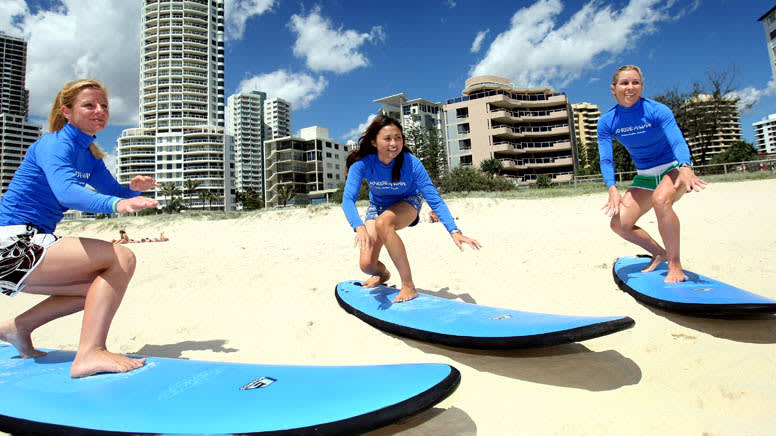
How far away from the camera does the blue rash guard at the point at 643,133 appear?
402cm

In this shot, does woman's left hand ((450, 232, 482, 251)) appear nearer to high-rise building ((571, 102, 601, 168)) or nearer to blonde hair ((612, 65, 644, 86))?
blonde hair ((612, 65, 644, 86))

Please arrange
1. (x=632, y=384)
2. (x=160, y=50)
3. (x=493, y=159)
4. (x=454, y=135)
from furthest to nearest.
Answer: (x=160, y=50) < (x=454, y=135) < (x=493, y=159) < (x=632, y=384)

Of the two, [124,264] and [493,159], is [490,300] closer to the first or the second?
[124,264]

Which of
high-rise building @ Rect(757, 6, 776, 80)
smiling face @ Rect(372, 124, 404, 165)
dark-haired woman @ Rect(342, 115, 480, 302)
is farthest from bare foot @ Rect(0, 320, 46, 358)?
high-rise building @ Rect(757, 6, 776, 80)

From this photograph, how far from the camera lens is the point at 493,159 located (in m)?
54.1

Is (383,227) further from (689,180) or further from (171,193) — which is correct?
(171,193)

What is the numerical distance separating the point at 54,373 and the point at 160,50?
113m

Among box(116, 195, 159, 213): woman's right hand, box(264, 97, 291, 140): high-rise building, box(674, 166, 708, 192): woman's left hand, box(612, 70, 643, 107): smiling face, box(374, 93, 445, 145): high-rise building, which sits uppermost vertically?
box(264, 97, 291, 140): high-rise building

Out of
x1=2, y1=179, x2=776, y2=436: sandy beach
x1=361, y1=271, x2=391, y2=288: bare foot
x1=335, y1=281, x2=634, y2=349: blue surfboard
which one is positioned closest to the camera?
x1=2, y1=179, x2=776, y2=436: sandy beach

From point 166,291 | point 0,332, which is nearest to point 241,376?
point 0,332

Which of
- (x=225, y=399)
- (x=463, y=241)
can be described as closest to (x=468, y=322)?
(x=463, y=241)

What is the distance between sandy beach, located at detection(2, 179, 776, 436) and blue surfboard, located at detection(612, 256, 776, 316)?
0.13 m

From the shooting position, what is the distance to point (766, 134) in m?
177

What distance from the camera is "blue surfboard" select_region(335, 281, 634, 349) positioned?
211 cm
